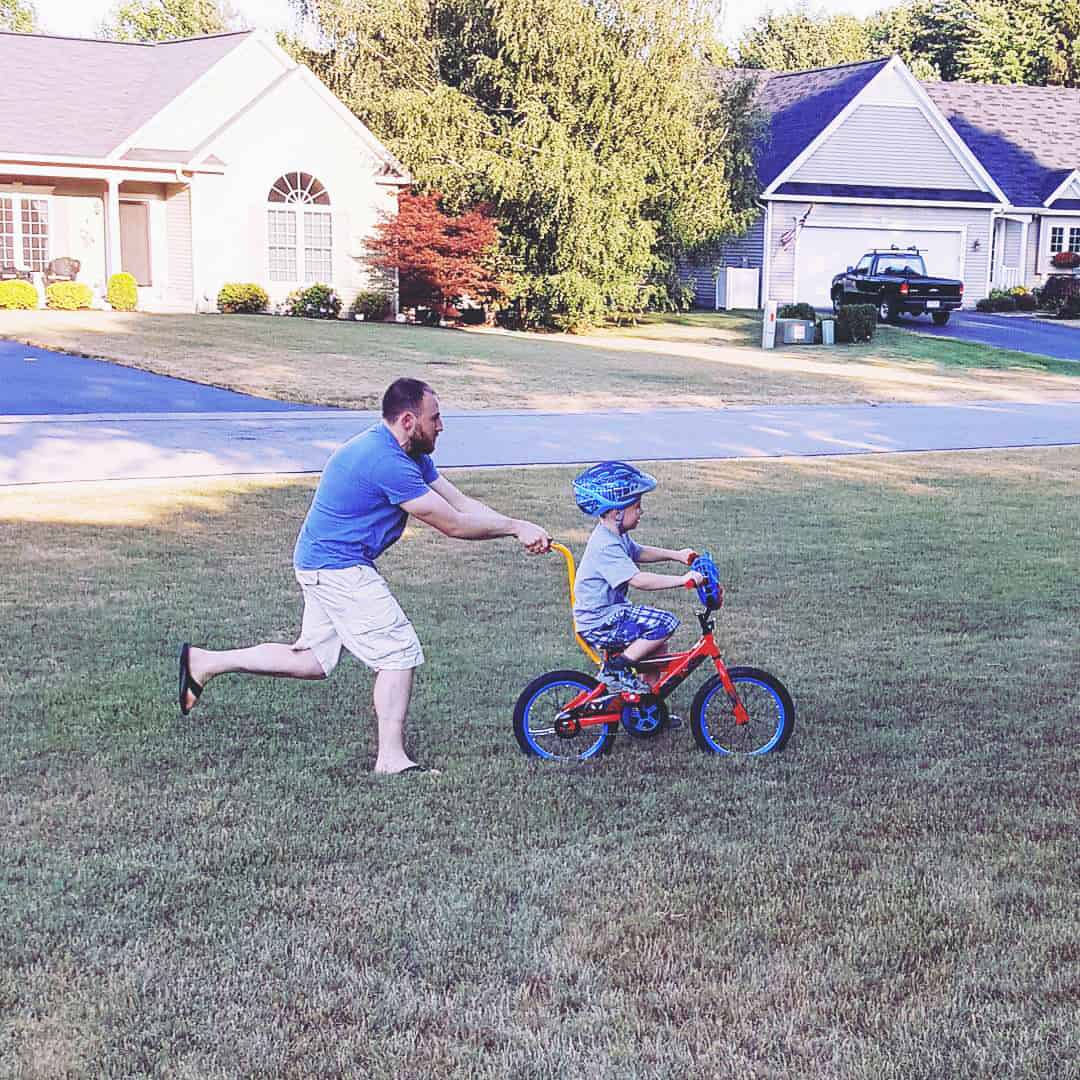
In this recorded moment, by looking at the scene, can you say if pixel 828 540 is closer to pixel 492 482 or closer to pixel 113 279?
pixel 492 482

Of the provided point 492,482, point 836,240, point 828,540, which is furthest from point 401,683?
point 836,240

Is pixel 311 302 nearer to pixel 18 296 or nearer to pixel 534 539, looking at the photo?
pixel 18 296

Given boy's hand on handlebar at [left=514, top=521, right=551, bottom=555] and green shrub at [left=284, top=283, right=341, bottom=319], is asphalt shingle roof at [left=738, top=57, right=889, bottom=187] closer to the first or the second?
green shrub at [left=284, top=283, right=341, bottom=319]

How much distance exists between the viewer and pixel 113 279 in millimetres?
30969

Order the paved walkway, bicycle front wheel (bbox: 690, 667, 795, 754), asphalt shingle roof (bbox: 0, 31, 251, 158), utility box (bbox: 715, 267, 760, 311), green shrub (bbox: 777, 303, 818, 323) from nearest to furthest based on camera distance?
bicycle front wheel (bbox: 690, 667, 795, 754) → the paved walkway → asphalt shingle roof (bbox: 0, 31, 251, 158) → green shrub (bbox: 777, 303, 818, 323) → utility box (bbox: 715, 267, 760, 311)

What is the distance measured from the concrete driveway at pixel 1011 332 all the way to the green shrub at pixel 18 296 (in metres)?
19.5

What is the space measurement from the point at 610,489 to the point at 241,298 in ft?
89.1

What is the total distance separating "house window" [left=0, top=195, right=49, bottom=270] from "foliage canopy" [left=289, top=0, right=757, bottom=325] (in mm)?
7664

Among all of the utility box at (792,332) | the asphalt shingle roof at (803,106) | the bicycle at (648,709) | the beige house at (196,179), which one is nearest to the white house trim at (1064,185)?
the asphalt shingle roof at (803,106)

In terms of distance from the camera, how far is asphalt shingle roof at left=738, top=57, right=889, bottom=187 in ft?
136

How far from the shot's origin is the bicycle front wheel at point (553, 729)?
586 cm

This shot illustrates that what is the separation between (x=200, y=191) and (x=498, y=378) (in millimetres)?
12435

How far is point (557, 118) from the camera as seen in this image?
33094mm

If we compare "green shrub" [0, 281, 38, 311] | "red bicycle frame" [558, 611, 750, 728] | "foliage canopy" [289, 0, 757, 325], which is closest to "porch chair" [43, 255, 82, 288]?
"green shrub" [0, 281, 38, 311]
